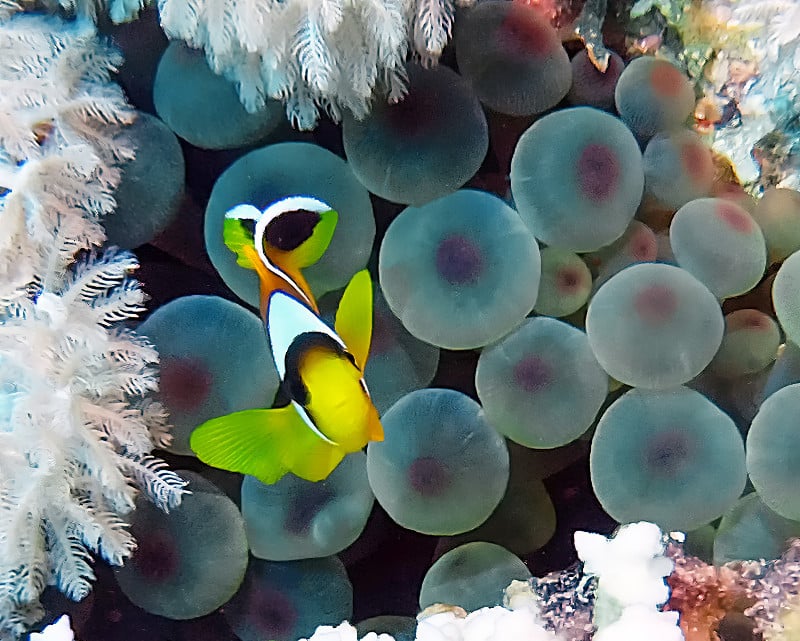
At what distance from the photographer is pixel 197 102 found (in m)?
1.16

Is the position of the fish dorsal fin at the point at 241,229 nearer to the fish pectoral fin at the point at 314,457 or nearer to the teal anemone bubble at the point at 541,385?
the fish pectoral fin at the point at 314,457

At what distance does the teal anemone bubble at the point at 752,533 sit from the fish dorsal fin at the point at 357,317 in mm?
612

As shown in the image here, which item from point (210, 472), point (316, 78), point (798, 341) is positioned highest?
point (316, 78)

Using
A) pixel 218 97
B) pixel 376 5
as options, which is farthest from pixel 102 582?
pixel 376 5

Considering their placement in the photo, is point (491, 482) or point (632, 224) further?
point (632, 224)

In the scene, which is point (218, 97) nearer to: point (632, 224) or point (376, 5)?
point (376, 5)

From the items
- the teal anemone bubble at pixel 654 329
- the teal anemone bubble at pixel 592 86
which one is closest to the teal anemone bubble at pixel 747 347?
the teal anemone bubble at pixel 654 329

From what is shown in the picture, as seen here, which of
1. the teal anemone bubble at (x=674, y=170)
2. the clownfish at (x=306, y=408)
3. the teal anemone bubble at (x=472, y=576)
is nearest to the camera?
the clownfish at (x=306, y=408)

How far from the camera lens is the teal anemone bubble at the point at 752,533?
3.44 ft

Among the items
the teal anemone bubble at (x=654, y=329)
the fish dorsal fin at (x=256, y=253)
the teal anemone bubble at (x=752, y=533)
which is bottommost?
the teal anemone bubble at (x=752, y=533)

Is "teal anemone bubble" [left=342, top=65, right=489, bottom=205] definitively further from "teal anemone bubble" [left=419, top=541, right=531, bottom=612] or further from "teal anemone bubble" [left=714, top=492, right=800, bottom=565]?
"teal anemone bubble" [left=714, top=492, right=800, bottom=565]

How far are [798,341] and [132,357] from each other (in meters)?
1.03

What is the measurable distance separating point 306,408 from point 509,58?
0.66 meters

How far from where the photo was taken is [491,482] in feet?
3.57
